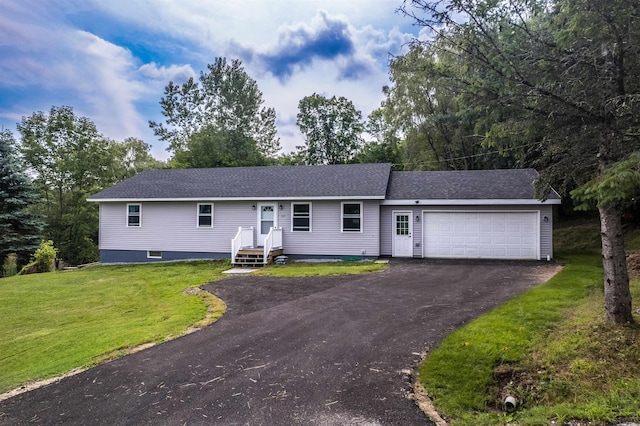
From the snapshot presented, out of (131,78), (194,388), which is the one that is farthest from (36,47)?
(194,388)

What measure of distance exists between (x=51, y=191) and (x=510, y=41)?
29.6m

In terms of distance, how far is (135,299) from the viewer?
8.93 metres

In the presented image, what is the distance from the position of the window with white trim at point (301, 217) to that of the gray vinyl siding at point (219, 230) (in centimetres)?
18

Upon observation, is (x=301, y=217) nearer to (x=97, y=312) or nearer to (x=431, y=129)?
(x=97, y=312)

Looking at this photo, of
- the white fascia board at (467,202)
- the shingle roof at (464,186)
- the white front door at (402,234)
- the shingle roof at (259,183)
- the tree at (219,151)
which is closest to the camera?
the white fascia board at (467,202)

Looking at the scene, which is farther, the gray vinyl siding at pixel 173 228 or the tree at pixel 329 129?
the tree at pixel 329 129

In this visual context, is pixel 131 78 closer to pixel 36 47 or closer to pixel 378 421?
pixel 36 47

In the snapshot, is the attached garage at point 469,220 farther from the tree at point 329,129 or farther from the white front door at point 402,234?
the tree at point 329,129

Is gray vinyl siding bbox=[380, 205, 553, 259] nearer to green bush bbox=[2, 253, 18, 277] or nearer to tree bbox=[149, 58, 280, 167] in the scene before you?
green bush bbox=[2, 253, 18, 277]

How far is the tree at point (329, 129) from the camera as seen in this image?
3491cm

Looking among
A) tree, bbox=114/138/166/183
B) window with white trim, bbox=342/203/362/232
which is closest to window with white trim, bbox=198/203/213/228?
window with white trim, bbox=342/203/362/232

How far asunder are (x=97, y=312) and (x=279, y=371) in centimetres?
572

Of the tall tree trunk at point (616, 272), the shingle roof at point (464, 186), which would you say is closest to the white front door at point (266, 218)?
the shingle roof at point (464, 186)

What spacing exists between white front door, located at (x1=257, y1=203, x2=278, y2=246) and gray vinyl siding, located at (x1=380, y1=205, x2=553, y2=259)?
174 inches
